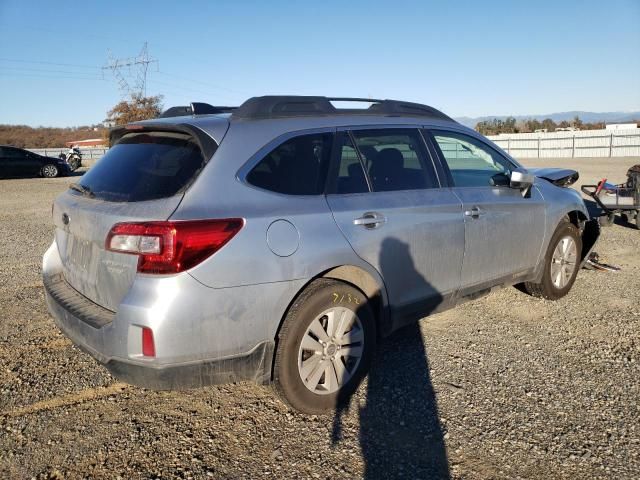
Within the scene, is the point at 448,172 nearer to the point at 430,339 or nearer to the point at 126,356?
the point at 430,339

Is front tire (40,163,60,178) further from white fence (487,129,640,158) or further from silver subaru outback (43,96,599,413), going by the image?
white fence (487,129,640,158)

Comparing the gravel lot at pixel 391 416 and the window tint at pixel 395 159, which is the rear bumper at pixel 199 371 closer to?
the gravel lot at pixel 391 416

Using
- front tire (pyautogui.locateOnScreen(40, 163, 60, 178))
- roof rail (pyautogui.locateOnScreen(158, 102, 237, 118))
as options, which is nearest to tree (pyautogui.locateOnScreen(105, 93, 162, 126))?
front tire (pyautogui.locateOnScreen(40, 163, 60, 178))

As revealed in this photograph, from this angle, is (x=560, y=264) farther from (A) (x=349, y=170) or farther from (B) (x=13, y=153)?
(B) (x=13, y=153)

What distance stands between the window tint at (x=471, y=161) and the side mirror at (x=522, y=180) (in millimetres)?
102

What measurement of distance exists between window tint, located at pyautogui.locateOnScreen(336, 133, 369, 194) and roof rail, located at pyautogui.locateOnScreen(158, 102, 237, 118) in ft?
3.08

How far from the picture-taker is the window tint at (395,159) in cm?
351

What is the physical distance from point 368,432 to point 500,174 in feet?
8.49

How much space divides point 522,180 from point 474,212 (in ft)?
2.02

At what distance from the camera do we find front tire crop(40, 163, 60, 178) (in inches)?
896

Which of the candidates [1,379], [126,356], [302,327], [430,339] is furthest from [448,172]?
[1,379]

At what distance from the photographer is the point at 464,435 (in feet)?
9.57

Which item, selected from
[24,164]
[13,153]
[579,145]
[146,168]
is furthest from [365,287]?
[579,145]

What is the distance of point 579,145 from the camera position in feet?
109
